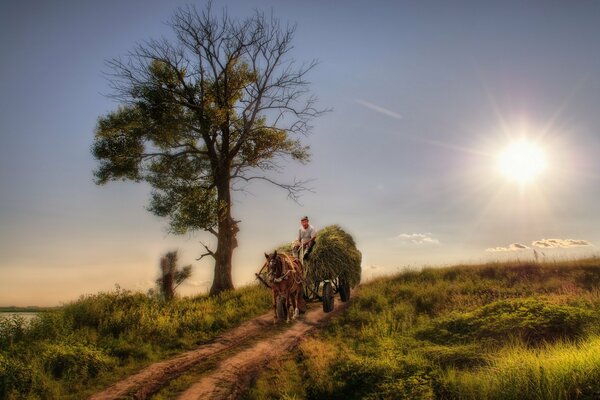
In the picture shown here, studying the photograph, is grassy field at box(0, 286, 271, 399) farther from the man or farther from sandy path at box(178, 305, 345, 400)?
the man

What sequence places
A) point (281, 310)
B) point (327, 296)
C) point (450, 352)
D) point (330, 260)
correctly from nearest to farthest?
point (450, 352)
point (281, 310)
point (330, 260)
point (327, 296)

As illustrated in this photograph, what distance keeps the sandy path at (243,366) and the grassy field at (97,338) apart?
86.5 inches

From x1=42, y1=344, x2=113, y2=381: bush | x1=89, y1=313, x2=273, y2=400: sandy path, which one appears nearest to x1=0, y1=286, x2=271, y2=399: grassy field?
x1=42, y1=344, x2=113, y2=381: bush

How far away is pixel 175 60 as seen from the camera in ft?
78.4

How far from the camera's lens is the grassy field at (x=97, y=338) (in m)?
9.57

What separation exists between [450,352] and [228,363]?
5.59 m

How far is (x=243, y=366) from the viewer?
426 inches

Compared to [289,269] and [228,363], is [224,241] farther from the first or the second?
[228,363]

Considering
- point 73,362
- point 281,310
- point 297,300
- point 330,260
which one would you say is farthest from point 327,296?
point 73,362

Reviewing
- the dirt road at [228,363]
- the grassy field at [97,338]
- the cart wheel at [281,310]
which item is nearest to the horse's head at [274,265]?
the cart wheel at [281,310]

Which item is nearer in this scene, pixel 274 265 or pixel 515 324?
pixel 515 324

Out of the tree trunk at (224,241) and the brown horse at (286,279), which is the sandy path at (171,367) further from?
the tree trunk at (224,241)

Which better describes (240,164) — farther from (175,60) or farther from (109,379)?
(109,379)

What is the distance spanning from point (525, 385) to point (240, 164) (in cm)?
2027
